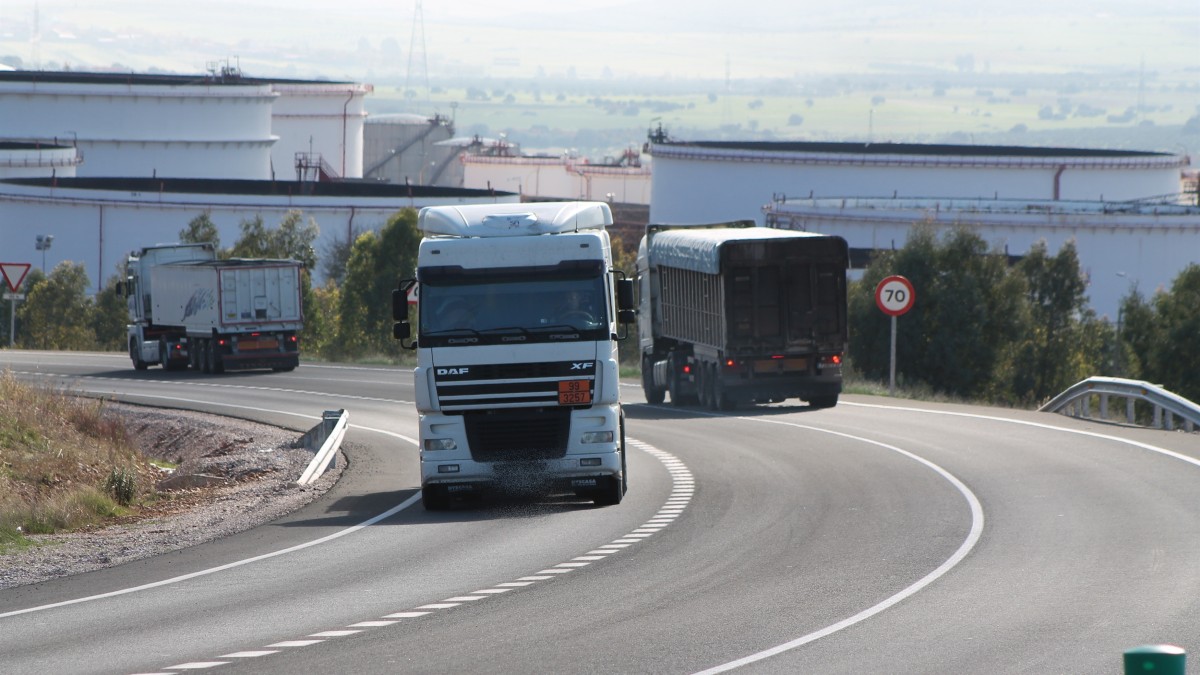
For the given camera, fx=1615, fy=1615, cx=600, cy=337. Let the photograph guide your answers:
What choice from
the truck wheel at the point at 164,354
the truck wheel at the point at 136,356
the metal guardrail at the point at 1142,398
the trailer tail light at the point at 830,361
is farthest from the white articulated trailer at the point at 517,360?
the truck wheel at the point at 136,356

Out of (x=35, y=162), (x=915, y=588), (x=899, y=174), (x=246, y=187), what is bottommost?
(x=915, y=588)

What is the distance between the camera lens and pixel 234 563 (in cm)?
1505

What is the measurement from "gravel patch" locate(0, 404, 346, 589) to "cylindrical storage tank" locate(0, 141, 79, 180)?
68223 mm

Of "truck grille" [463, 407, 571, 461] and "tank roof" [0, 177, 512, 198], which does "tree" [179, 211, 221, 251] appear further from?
"truck grille" [463, 407, 571, 461]

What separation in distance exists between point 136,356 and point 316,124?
80961mm

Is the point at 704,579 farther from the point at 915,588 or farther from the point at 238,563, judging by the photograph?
the point at 238,563

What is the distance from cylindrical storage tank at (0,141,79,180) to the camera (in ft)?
319

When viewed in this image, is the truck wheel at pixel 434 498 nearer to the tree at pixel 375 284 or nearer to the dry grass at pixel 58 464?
the dry grass at pixel 58 464

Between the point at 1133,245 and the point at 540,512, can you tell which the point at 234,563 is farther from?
the point at 1133,245

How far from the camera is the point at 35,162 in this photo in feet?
319

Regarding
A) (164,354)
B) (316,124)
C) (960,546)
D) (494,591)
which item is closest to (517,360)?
(494,591)

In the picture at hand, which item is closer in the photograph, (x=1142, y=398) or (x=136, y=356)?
(x=1142, y=398)

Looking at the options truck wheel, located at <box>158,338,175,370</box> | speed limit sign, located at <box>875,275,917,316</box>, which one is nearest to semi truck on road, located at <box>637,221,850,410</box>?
speed limit sign, located at <box>875,275,917,316</box>

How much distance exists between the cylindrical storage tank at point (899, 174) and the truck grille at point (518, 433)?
86.6 metres
